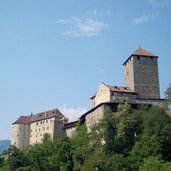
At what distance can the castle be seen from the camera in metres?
53.9

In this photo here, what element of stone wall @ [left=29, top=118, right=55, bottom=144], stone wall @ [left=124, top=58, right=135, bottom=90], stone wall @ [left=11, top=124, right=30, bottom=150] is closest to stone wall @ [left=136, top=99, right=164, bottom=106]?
stone wall @ [left=124, top=58, right=135, bottom=90]

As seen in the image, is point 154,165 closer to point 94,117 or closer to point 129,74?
point 94,117

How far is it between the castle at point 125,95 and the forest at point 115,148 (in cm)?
346

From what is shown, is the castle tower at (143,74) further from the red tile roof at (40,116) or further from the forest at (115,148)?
the red tile roof at (40,116)

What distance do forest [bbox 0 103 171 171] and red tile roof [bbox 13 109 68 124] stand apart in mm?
16475

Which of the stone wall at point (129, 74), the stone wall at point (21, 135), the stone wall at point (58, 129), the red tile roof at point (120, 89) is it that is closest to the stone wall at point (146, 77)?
the stone wall at point (129, 74)

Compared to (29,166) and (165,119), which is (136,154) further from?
(29,166)

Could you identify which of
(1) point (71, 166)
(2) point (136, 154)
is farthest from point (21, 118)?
(2) point (136, 154)

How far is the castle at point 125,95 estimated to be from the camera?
5388 centimetres

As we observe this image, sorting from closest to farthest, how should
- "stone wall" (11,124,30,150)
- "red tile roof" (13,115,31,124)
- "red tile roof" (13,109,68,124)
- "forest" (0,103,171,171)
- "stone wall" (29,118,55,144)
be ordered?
"forest" (0,103,171,171)
"stone wall" (29,118,55,144)
"red tile roof" (13,109,68,124)
"stone wall" (11,124,30,150)
"red tile roof" (13,115,31,124)

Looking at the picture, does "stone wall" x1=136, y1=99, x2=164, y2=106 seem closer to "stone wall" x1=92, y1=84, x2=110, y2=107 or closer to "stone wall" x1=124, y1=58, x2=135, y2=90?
"stone wall" x1=124, y1=58, x2=135, y2=90

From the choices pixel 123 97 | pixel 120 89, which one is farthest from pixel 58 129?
pixel 123 97

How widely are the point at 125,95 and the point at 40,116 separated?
23963 millimetres

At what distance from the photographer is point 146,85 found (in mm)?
57750
